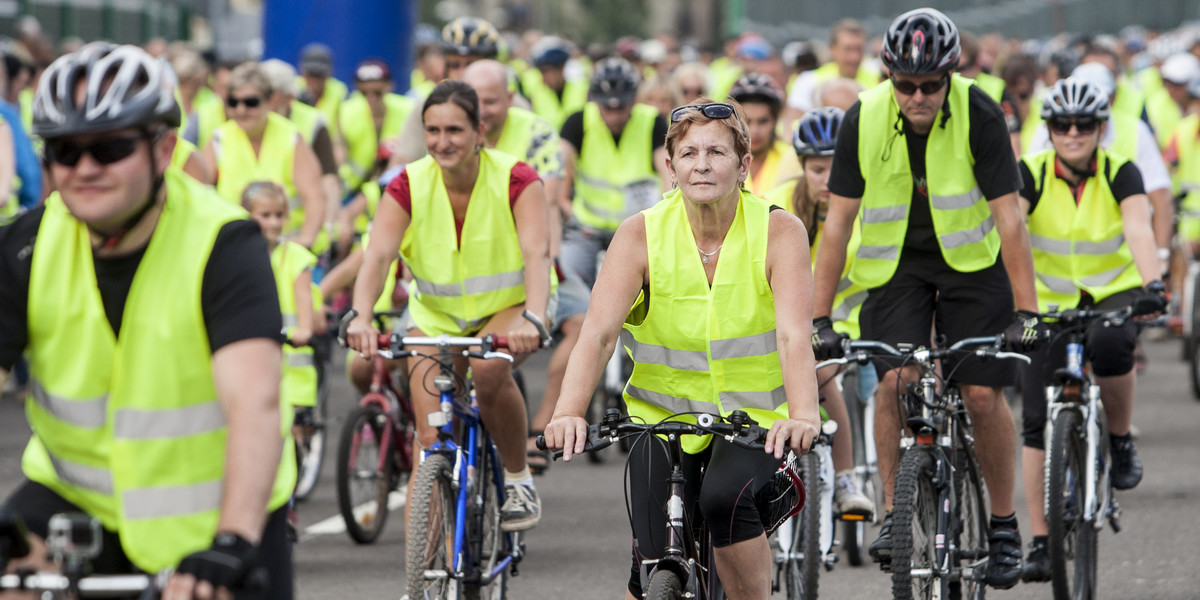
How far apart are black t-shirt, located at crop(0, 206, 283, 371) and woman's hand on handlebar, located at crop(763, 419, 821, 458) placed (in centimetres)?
159

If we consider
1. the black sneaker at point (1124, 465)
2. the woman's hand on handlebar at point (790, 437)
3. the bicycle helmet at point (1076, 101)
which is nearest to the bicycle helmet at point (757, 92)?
the bicycle helmet at point (1076, 101)

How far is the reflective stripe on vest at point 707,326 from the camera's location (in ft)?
17.3

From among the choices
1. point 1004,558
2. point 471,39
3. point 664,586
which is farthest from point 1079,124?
point 471,39

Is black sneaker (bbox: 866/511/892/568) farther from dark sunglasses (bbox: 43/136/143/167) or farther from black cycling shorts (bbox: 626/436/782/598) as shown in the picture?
dark sunglasses (bbox: 43/136/143/167)

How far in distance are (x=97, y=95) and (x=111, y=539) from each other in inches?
35.0

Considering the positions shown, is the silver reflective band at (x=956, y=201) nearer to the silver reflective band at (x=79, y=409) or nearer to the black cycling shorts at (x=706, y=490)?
the black cycling shorts at (x=706, y=490)

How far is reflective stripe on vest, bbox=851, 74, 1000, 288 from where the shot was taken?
22.5ft

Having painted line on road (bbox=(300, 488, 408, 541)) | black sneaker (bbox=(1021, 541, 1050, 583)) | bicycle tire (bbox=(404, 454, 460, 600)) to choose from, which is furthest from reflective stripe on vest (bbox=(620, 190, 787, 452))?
painted line on road (bbox=(300, 488, 408, 541))

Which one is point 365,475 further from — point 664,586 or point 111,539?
point 111,539

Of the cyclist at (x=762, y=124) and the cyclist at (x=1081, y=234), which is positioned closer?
the cyclist at (x=1081, y=234)

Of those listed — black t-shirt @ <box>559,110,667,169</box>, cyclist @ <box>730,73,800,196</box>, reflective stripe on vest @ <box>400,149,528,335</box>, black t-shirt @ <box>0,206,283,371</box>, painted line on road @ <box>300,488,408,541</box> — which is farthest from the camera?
black t-shirt @ <box>559,110,667,169</box>

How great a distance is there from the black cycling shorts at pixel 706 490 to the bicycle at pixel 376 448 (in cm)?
382

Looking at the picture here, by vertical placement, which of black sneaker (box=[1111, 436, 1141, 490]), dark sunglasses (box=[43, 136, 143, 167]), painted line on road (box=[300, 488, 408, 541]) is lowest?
painted line on road (box=[300, 488, 408, 541])

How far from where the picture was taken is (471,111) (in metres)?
7.17
